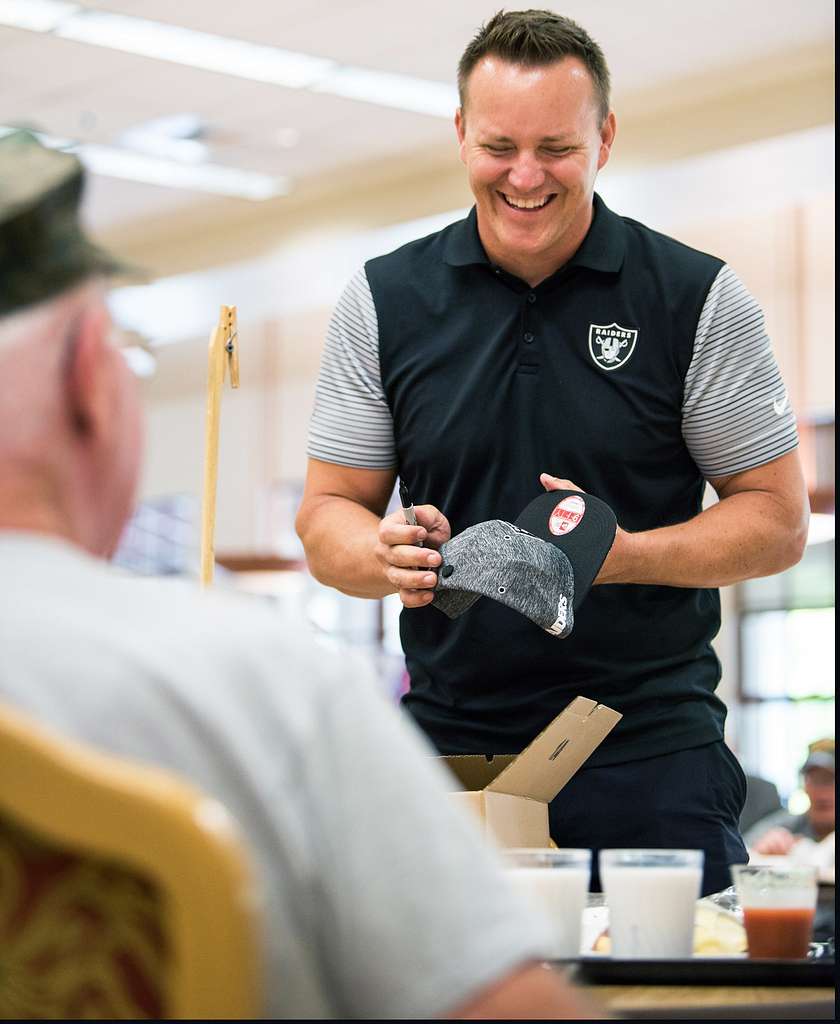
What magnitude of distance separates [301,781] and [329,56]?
22.6 feet

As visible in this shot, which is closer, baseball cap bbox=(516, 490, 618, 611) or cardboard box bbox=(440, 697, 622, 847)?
cardboard box bbox=(440, 697, 622, 847)

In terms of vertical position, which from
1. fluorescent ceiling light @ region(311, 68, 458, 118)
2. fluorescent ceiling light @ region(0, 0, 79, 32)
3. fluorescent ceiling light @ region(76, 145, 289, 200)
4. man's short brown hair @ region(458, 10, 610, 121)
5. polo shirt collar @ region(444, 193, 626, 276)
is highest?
fluorescent ceiling light @ region(0, 0, 79, 32)

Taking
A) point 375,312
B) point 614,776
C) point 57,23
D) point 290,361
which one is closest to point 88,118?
point 57,23

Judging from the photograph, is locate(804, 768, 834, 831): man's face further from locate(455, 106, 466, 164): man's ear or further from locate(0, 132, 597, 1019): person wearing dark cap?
locate(0, 132, 597, 1019): person wearing dark cap

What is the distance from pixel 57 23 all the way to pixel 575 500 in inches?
229

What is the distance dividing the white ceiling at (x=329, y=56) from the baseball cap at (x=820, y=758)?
3.35m

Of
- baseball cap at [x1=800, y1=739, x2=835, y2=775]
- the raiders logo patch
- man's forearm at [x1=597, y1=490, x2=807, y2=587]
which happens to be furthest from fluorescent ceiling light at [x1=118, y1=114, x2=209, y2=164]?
man's forearm at [x1=597, y1=490, x2=807, y2=587]

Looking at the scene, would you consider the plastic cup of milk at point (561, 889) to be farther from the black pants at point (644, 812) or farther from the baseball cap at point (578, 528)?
the black pants at point (644, 812)

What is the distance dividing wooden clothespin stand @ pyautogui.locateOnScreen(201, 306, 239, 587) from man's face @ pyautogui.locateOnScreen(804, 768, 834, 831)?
5653 mm

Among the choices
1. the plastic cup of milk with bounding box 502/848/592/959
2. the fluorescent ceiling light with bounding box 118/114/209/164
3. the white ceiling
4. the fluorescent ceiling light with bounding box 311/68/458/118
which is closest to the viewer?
the plastic cup of milk with bounding box 502/848/592/959

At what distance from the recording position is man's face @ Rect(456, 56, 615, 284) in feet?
6.70

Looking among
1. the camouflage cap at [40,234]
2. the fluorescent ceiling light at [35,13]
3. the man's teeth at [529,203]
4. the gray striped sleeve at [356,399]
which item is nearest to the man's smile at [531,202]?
the man's teeth at [529,203]

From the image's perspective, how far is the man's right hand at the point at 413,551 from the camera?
5.95ft

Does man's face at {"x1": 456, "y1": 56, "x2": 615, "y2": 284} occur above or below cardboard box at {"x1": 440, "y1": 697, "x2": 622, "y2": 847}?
above
